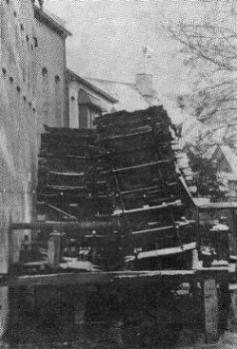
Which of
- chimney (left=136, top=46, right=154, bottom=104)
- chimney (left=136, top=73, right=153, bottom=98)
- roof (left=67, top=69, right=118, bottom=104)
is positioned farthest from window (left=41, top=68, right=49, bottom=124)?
chimney (left=136, top=73, right=153, bottom=98)

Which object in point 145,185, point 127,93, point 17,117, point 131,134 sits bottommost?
point 145,185

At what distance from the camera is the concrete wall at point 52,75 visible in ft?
56.1

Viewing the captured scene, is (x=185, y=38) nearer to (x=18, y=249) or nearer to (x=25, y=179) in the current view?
(x=25, y=179)

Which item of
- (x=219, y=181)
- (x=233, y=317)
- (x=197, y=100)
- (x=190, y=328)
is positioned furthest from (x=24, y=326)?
(x=219, y=181)

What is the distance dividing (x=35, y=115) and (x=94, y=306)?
5760 mm

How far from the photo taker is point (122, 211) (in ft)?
33.3

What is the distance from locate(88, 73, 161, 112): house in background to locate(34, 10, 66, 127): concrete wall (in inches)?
591

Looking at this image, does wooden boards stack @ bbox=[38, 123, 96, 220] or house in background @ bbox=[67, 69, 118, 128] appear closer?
wooden boards stack @ bbox=[38, 123, 96, 220]

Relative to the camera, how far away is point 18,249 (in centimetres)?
1045

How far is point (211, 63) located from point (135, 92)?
1173 inches

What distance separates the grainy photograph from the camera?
8383 mm

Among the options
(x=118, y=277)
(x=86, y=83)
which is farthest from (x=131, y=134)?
(x=86, y=83)

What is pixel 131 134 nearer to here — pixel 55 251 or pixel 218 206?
pixel 218 206

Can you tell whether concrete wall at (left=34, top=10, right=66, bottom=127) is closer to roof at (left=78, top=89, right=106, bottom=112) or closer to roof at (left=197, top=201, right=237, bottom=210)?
roof at (left=78, top=89, right=106, bottom=112)
